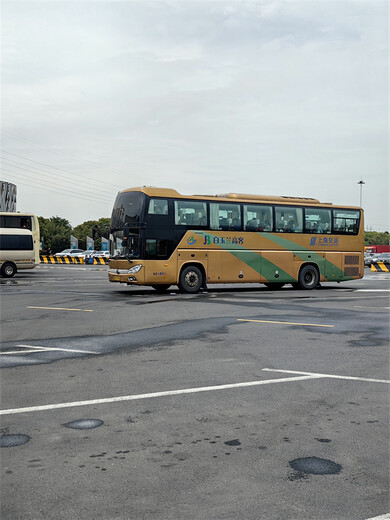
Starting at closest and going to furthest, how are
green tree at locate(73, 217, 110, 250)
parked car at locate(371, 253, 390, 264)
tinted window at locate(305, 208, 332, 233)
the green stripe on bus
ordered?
the green stripe on bus, tinted window at locate(305, 208, 332, 233), parked car at locate(371, 253, 390, 264), green tree at locate(73, 217, 110, 250)

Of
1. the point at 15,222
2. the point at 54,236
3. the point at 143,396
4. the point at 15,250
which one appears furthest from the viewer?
the point at 54,236

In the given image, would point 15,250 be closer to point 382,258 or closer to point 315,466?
point 315,466

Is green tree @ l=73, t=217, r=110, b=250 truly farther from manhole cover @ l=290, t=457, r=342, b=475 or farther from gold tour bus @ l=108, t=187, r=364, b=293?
manhole cover @ l=290, t=457, r=342, b=475

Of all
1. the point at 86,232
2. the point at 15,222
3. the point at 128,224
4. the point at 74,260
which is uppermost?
the point at 86,232

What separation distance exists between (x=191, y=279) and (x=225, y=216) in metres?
2.93

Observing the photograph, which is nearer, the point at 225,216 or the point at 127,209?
the point at 127,209

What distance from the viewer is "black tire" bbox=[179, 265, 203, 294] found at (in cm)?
2181

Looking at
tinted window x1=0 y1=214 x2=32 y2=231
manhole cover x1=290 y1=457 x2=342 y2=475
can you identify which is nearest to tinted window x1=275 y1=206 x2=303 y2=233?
tinted window x1=0 y1=214 x2=32 y2=231

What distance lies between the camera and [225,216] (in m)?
23.1

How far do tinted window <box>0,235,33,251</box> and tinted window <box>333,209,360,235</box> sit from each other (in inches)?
673

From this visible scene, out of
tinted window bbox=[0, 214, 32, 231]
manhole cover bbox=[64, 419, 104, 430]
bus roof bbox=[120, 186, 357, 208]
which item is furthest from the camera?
tinted window bbox=[0, 214, 32, 231]

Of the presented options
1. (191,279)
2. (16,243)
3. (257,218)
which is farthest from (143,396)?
(16,243)

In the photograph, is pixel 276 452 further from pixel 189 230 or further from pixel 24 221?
pixel 24 221

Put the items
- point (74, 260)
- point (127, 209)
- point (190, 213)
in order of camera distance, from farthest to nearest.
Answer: point (74, 260) < point (190, 213) < point (127, 209)
